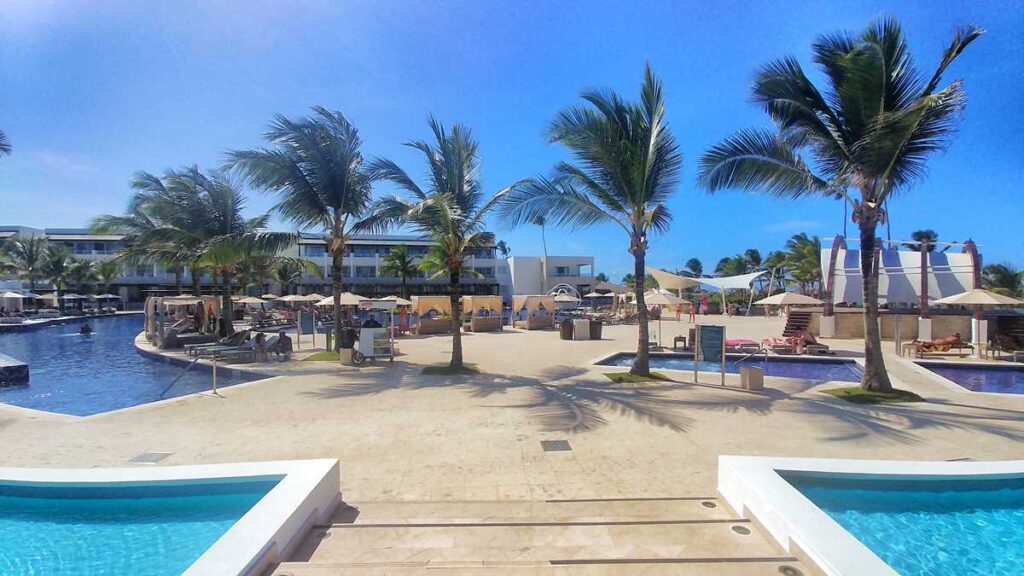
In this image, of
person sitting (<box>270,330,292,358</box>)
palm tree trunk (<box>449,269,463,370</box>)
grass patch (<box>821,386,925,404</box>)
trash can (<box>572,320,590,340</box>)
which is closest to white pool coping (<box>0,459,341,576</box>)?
palm tree trunk (<box>449,269,463,370</box>)

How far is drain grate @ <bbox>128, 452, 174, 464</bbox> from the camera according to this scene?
5.58 meters

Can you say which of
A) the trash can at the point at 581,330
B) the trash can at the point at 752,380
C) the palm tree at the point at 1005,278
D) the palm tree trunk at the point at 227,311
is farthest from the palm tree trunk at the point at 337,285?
the palm tree at the point at 1005,278

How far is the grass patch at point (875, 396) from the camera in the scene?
28.4ft

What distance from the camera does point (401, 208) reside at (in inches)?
516

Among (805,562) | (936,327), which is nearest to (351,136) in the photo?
(805,562)

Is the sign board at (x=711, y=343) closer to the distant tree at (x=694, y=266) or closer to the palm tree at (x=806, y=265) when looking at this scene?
the palm tree at (x=806, y=265)

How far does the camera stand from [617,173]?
404 inches

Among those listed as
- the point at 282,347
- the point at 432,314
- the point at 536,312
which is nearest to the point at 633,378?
the point at 282,347

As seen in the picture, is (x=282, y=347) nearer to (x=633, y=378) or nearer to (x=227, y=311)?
(x=227, y=311)

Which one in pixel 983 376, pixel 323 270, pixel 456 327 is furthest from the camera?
pixel 323 270

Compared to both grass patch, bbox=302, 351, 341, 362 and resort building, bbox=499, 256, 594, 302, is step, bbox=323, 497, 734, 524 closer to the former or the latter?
grass patch, bbox=302, 351, 341, 362

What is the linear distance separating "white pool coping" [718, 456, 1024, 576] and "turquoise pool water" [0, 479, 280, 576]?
4.00 m

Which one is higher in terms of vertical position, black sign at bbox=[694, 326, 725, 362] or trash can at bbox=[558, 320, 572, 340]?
black sign at bbox=[694, 326, 725, 362]

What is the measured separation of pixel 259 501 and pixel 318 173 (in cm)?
1215
